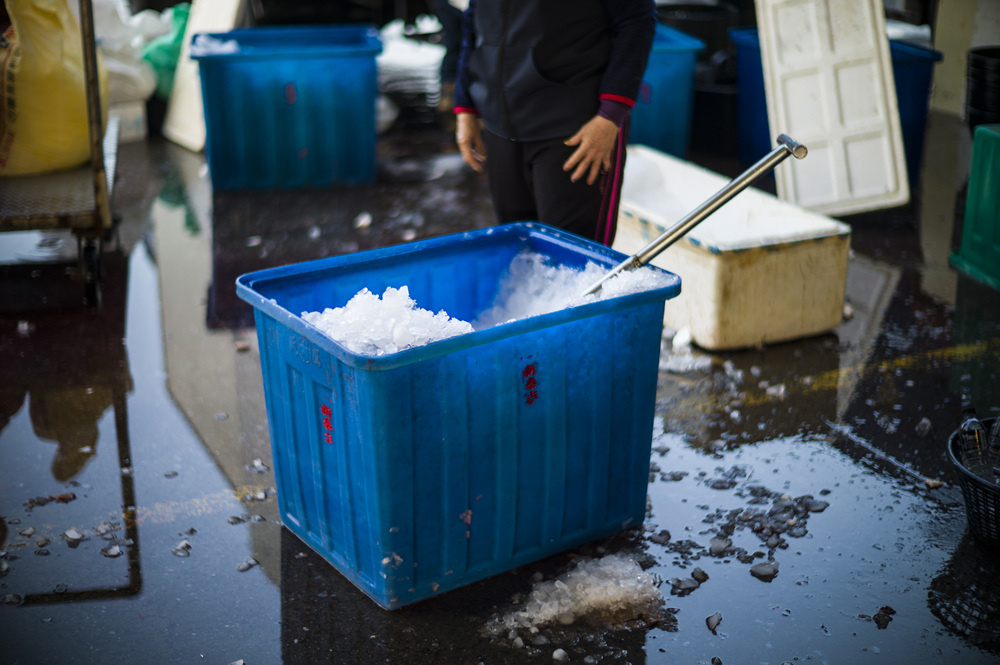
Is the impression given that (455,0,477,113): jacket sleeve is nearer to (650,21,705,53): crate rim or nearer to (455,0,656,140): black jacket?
(455,0,656,140): black jacket

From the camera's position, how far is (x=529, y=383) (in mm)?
2375

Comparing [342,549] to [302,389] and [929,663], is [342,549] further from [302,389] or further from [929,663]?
[929,663]

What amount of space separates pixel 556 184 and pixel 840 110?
313cm

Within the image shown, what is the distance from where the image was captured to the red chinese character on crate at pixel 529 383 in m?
2.36

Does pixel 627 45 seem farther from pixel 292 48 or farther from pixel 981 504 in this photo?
pixel 292 48

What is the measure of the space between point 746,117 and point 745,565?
4.46 m

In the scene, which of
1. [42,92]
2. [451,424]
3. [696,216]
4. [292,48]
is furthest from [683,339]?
[292,48]

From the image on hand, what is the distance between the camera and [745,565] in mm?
2666

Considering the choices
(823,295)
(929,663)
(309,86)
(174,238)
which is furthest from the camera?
(309,86)

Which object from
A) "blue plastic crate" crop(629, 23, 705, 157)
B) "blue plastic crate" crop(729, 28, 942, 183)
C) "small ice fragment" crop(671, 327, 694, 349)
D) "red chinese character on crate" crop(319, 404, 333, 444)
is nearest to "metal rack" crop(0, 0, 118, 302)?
"red chinese character on crate" crop(319, 404, 333, 444)

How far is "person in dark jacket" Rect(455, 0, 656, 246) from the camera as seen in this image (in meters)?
2.88

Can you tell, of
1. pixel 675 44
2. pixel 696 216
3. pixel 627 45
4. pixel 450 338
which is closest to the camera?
pixel 450 338

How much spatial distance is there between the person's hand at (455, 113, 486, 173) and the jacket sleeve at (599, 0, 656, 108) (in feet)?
1.87

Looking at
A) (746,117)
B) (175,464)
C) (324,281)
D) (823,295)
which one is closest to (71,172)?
(175,464)
